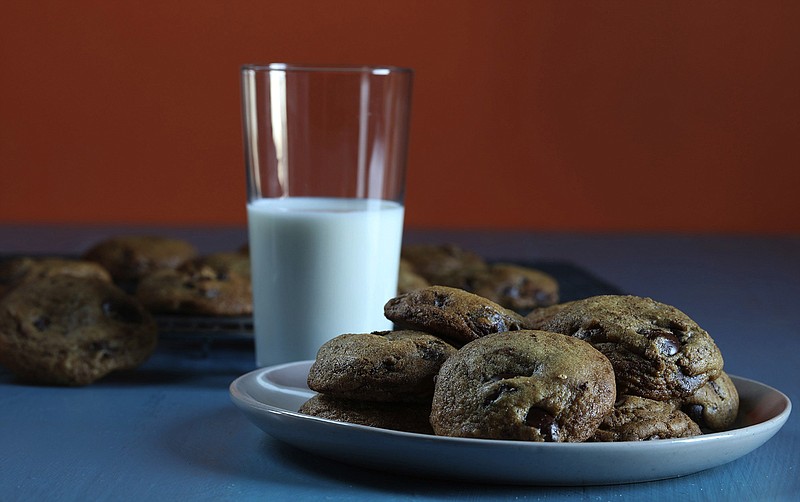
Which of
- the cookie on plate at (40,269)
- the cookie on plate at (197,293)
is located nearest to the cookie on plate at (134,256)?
the cookie on plate at (40,269)

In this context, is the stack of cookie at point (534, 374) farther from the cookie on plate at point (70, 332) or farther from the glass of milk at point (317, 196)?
the cookie on plate at point (70, 332)

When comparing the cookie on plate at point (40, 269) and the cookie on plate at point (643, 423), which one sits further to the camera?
the cookie on plate at point (40, 269)

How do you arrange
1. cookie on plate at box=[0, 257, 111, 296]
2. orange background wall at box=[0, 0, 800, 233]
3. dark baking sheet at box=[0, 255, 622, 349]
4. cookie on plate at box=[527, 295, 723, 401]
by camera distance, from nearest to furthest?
1. cookie on plate at box=[527, 295, 723, 401]
2. dark baking sheet at box=[0, 255, 622, 349]
3. cookie on plate at box=[0, 257, 111, 296]
4. orange background wall at box=[0, 0, 800, 233]

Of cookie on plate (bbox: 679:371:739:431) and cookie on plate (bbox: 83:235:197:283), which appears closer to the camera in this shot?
cookie on plate (bbox: 679:371:739:431)

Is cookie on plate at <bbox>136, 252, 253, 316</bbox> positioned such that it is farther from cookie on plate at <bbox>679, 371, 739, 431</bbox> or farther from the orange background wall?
the orange background wall

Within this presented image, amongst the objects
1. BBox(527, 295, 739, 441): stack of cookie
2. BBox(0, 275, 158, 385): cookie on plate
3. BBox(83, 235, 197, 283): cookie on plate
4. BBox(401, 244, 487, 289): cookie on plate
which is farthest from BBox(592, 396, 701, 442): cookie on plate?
BBox(83, 235, 197, 283): cookie on plate

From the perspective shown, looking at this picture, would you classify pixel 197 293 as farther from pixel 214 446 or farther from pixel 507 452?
pixel 507 452

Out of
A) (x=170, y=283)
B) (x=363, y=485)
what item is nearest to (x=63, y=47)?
(x=170, y=283)

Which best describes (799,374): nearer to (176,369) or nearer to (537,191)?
(176,369)
